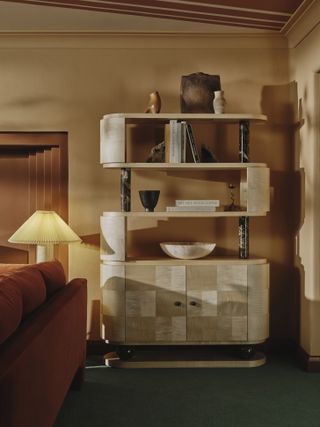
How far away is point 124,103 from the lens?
4.43 meters

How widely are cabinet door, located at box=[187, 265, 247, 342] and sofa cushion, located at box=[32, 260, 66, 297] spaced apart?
1.10 metres

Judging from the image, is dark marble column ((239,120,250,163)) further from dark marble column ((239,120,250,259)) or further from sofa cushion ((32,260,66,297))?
sofa cushion ((32,260,66,297))

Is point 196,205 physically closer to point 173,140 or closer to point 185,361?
point 173,140

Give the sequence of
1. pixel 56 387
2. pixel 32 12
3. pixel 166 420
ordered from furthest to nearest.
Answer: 1. pixel 32 12
2. pixel 166 420
3. pixel 56 387

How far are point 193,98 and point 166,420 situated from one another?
84.0 inches

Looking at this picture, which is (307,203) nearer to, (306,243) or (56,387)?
(306,243)

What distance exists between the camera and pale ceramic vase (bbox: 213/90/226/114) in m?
4.06

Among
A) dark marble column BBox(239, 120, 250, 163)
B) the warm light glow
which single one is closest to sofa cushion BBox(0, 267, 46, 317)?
the warm light glow

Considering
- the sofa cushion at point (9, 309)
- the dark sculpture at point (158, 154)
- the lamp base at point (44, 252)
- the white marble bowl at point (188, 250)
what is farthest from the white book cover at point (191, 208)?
the sofa cushion at point (9, 309)

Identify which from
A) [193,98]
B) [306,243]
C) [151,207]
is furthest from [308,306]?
[193,98]

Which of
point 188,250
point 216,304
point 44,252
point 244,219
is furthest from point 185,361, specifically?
point 44,252

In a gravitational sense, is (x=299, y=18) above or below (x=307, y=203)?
above

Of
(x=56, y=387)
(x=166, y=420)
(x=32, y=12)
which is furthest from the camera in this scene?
(x=32, y=12)

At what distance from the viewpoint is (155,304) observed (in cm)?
398
